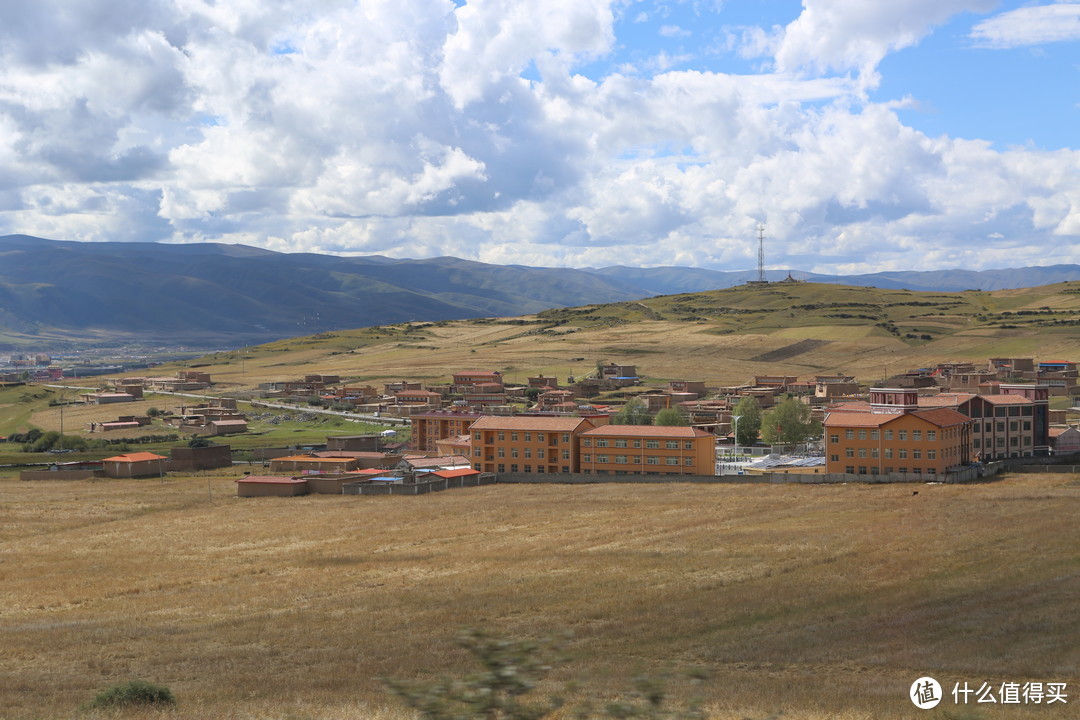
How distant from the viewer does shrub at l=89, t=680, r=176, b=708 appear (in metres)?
20.8

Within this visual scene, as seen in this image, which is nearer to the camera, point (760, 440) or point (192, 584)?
point (192, 584)

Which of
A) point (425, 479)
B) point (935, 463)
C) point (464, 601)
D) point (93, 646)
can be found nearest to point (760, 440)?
point (935, 463)

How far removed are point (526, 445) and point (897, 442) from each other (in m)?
24.6

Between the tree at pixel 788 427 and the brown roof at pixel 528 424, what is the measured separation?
19691mm

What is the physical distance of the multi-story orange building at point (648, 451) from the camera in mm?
69000

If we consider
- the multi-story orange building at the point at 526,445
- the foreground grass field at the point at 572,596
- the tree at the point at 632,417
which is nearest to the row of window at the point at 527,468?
the multi-story orange building at the point at 526,445

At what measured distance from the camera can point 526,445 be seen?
239 feet

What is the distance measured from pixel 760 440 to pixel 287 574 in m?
58.4

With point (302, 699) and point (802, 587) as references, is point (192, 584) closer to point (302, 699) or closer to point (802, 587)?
point (302, 699)

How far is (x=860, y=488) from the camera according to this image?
2378 inches

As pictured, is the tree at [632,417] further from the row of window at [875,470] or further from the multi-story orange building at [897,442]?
the row of window at [875,470]

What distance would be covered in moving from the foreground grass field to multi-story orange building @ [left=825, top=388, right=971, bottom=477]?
5353 mm

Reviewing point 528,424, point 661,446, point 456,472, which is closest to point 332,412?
point 456,472

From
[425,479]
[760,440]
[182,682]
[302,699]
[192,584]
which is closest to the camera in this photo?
[302,699]
